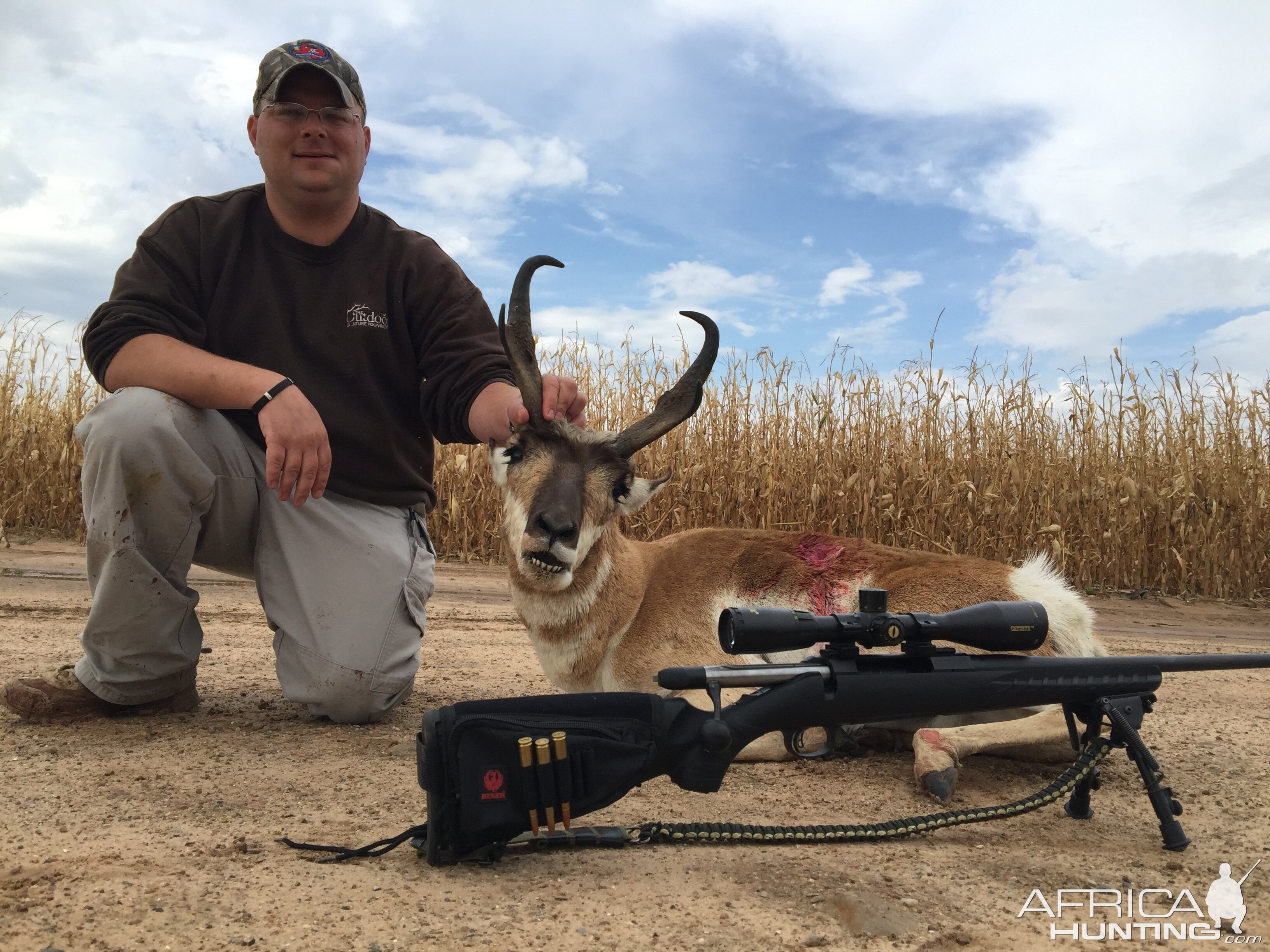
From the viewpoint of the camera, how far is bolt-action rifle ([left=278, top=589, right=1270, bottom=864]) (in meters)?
2.54

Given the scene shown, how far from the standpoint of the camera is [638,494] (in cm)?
470

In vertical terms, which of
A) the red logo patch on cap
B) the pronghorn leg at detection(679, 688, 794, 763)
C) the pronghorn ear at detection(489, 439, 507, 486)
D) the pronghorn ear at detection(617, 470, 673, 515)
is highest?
the red logo patch on cap

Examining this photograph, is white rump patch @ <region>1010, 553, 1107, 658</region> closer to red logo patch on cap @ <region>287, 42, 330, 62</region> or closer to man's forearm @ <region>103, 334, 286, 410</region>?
man's forearm @ <region>103, 334, 286, 410</region>

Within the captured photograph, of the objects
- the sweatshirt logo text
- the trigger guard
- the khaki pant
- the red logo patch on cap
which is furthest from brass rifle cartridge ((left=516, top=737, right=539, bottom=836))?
the red logo patch on cap

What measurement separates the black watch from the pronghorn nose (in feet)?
3.99

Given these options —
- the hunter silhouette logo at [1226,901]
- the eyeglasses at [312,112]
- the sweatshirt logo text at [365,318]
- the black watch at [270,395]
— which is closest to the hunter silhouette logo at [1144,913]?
the hunter silhouette logo at [1226,901]

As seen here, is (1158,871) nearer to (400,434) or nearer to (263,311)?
(400,434)

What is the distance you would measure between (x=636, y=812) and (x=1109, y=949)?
1.60 m

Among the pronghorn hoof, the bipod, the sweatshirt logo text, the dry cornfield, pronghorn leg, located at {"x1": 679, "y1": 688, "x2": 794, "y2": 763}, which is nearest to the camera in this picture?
the bipod

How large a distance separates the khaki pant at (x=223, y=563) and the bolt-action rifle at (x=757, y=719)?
Result: 180 cm

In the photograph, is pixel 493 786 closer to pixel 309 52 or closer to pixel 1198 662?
pixel 1198 662

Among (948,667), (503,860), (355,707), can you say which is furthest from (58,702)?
(948,667)

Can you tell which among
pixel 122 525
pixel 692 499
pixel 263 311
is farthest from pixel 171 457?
pixel 692 499

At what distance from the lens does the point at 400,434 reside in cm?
465
